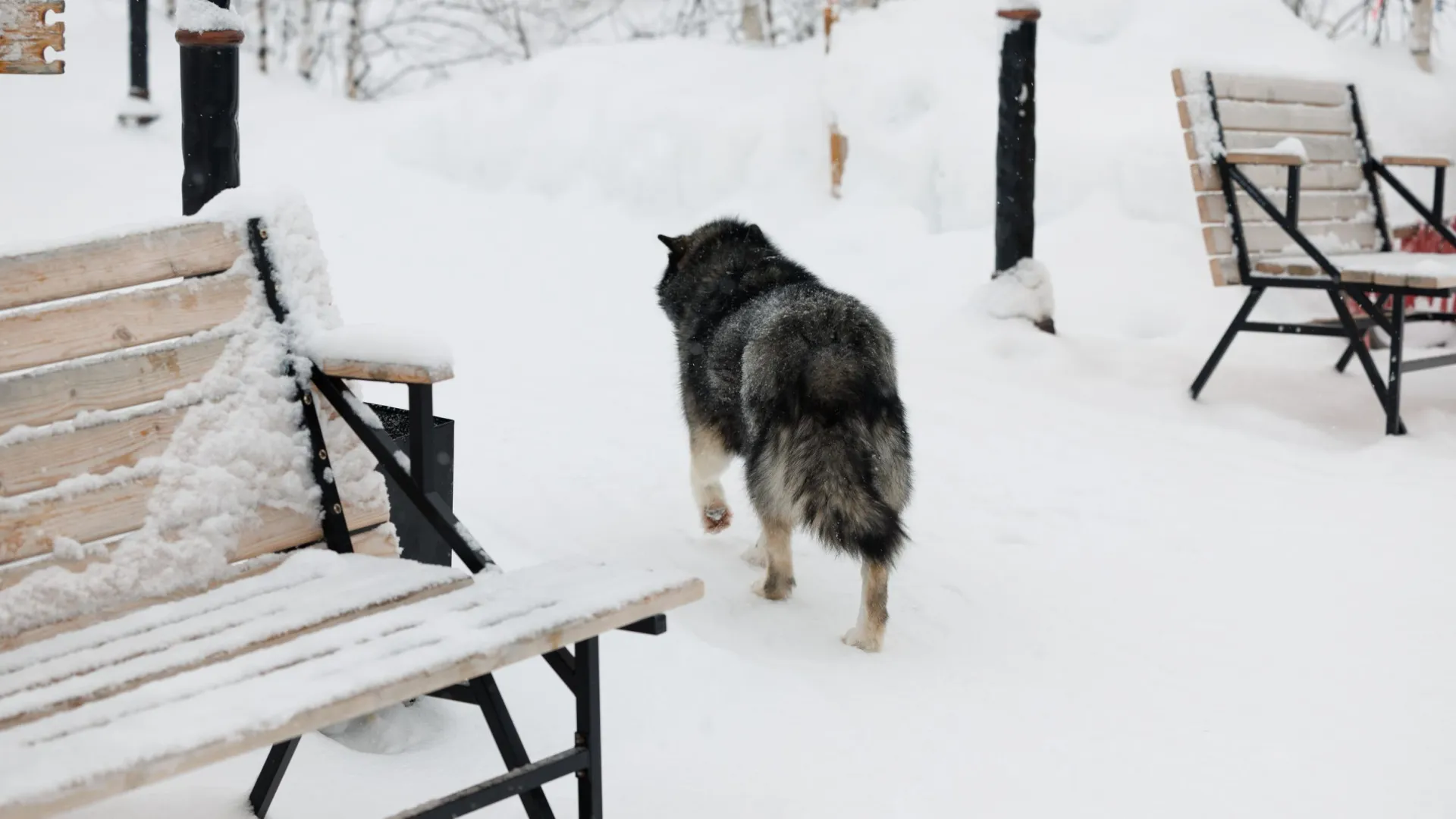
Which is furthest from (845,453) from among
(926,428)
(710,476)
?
(926,428)

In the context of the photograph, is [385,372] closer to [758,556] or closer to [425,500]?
[425,500]

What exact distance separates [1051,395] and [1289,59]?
3845 mm

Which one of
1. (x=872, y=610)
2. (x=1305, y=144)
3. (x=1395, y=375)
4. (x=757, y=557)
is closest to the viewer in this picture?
(x=872, y=610)

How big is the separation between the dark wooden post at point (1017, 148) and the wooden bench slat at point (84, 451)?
176 inches

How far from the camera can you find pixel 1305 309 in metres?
6.70

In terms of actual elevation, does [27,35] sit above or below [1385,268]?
above

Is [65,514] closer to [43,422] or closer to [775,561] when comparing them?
[43,422]

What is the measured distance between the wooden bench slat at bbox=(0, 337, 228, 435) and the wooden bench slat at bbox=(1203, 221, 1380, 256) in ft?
13.7

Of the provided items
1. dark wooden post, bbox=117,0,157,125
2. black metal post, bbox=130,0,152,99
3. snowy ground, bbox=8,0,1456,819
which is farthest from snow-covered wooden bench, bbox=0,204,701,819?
dark wooden post, bbox=117,0,157,125

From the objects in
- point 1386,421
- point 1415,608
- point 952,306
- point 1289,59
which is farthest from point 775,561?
point 1289,59

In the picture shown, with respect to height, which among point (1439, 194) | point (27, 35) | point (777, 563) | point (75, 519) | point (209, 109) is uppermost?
point (27, 35)

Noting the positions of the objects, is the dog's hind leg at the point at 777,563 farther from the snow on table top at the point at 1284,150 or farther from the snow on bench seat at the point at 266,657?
the snow on table top at the point at 1284,150

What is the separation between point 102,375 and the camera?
2094 millimetres

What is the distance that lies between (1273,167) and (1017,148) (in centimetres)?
109
